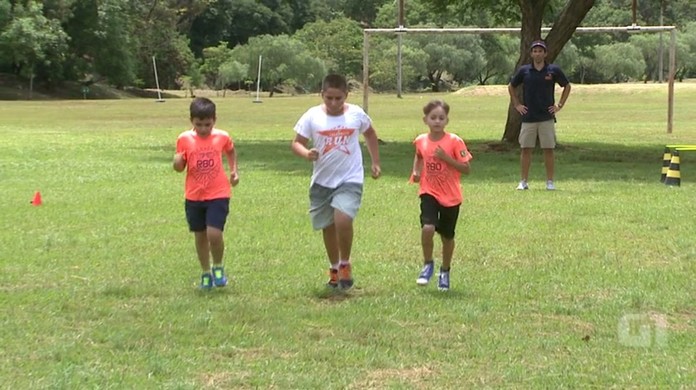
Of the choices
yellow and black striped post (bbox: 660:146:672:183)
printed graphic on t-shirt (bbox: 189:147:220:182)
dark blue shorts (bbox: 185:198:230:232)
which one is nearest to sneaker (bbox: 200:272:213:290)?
dark blue shorts (bbox: 185:198:230:232)

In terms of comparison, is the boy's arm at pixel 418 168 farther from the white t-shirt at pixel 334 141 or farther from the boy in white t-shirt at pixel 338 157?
the white t-shirt at pixel 334 141

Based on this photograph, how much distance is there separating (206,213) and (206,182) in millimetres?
227

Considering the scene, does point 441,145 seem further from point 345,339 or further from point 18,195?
point 18,195

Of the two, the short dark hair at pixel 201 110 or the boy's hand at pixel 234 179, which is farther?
the boy's hand at pixel 234 179

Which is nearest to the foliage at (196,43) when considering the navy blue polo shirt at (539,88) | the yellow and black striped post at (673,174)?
the yellow and black striped post at (673,174)

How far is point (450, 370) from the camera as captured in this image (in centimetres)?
525

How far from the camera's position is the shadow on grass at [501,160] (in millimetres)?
16250

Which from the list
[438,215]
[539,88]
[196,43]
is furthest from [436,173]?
[196,43]

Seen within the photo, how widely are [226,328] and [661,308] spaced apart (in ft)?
9.25

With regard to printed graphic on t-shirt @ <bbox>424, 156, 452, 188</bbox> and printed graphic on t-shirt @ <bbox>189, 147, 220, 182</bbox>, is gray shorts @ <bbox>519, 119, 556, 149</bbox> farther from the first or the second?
printed graphic on t-shirt @ <bbox>189, 147, 220, 182</bbox>

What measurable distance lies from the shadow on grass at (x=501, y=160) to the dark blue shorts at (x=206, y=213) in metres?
8.23

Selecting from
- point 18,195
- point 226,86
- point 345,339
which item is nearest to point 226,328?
point 345,339

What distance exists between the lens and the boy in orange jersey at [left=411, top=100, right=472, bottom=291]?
7.28 meters

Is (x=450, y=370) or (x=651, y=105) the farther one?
(x=651, y=105)
